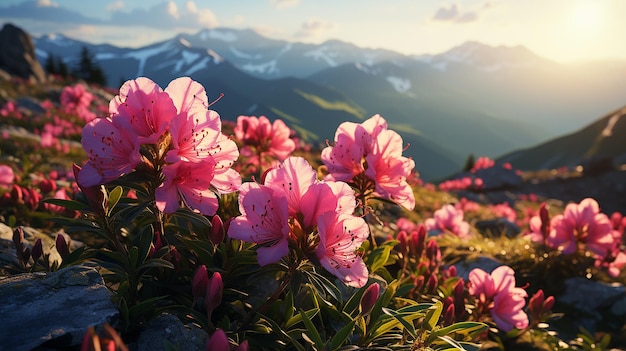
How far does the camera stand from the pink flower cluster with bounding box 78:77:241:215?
2408 millimetres

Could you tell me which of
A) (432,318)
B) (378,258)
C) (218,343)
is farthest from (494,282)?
(218,343)

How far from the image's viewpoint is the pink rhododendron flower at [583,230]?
546 cm

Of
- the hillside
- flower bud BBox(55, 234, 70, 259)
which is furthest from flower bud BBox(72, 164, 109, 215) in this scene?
the hillside

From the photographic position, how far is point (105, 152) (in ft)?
8.04

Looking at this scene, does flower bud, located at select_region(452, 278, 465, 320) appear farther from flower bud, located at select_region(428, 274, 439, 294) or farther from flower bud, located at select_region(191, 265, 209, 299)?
flower bud, located at select_region(191, 265, 209, 299)

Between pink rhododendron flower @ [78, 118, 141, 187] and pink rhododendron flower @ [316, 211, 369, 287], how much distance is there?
1163 millimetres

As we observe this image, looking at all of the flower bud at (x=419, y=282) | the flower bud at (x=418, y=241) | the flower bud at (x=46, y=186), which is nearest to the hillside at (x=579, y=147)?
the flower bud at (x=418, y=241)

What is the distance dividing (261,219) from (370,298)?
0.92 m

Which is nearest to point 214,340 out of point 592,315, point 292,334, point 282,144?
point 292,334

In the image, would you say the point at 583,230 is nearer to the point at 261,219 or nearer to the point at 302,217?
the point at 302,217

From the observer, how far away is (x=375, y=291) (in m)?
2.71

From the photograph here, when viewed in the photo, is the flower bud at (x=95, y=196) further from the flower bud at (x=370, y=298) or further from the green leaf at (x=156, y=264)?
the flower bud at (x=370, y=298)

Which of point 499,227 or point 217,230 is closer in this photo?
point 217,230

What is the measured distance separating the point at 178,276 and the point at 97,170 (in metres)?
1.06
